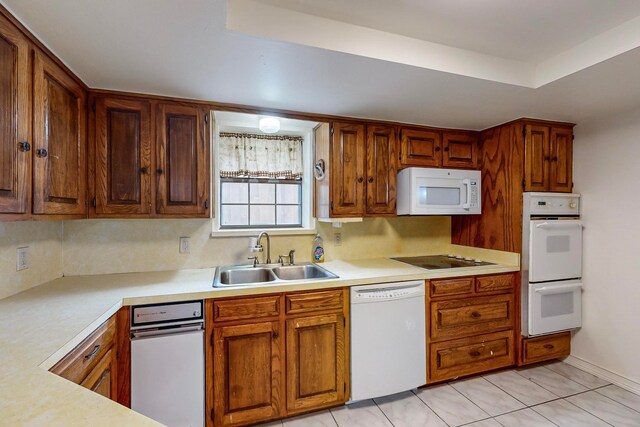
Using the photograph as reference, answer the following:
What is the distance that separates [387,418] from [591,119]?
9.65 feet

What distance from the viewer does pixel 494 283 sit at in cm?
242

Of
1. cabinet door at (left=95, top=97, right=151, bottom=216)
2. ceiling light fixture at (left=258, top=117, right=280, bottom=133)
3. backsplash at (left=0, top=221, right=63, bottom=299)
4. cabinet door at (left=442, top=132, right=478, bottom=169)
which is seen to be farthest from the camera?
cabinet door at (left=442, top=132, right=478, bottom=169)

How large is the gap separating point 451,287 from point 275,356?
56.2 inches

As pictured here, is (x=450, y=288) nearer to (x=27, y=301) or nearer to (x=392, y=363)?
(x=392, y=363)

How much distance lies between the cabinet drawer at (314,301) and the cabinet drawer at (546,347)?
1774 mm

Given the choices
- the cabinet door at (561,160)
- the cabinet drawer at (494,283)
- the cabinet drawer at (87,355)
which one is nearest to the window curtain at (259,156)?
the cabinet drawer at (87,355)

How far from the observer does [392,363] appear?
2092mm

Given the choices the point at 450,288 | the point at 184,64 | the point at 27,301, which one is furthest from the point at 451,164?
the point at 27,301

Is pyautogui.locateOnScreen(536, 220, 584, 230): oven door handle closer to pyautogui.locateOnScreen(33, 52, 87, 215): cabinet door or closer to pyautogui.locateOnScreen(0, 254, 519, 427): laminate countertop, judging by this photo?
pyautogui.locateOnScreen(0, 254, 519, 427): laminate countertop

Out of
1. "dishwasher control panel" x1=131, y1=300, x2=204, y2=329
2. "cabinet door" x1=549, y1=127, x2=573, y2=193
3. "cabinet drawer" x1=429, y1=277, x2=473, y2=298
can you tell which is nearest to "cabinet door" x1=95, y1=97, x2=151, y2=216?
"dishwasher control panel" x1=131, y1=300, x2=204, y2=329

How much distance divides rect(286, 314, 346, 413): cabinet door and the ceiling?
154cm

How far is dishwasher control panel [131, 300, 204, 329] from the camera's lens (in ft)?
5.27

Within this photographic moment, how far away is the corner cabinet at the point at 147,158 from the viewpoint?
1860 mm

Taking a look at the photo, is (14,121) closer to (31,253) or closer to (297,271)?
(31,253)
